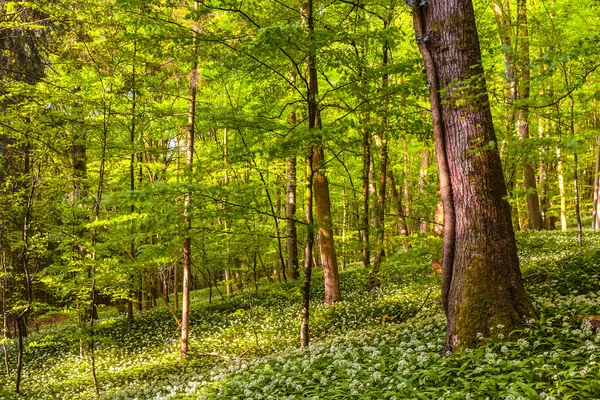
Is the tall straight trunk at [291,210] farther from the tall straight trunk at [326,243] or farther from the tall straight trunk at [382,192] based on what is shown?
the tall straight trunk at [382,192]

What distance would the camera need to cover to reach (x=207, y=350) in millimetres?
11195

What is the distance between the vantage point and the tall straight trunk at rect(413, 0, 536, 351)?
514 centimetres

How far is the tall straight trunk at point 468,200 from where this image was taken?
5145 millimetres

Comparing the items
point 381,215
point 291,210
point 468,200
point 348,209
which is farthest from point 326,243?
point 468,200

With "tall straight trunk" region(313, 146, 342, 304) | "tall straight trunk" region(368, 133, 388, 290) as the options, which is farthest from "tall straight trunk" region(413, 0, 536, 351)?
"tall straight trunk" region(313, 146, 342, 304)

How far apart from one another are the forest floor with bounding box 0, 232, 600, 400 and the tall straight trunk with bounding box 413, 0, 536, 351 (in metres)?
0.35

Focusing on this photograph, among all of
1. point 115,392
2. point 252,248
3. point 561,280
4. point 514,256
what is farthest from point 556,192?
point 115,392

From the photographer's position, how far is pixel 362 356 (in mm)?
6203

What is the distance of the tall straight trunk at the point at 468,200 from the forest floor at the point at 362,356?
1.15 feet

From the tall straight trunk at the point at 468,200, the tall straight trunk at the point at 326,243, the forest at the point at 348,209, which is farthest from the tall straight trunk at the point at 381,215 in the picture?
the tall straight trunk at the point at 468,200

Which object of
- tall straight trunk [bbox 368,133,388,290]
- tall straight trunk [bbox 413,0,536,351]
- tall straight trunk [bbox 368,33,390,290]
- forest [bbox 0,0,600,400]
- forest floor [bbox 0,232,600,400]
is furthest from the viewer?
tall straight trunk [bbox 368,133,388,290]

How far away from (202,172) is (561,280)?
728 centimetres

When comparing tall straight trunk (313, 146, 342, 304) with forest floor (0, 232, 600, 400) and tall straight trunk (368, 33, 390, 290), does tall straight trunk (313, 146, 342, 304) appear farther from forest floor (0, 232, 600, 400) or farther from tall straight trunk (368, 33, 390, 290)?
tall straight trunk (368, 33, 390, 290)

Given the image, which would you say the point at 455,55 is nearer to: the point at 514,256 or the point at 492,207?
the point at 492,207
